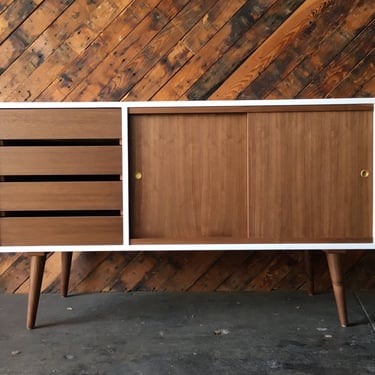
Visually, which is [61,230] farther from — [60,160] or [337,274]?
[337,274]

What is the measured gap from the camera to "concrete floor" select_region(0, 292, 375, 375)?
41.2 inches

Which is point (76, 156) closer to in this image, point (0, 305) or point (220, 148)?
point (220, 148)

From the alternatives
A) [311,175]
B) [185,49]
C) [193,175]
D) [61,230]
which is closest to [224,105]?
[193,175]

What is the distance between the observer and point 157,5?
4.90 ft

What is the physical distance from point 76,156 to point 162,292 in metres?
0.69

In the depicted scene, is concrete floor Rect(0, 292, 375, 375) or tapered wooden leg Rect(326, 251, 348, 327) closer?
concrete floor Rect(0, 292, 375, 375)

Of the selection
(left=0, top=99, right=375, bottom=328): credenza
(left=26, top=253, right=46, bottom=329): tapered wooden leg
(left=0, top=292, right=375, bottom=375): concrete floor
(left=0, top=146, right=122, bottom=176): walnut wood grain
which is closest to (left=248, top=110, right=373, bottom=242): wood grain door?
(left=0, top=99, right=375, bottom=328): credenza

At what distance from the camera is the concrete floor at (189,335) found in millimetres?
1047

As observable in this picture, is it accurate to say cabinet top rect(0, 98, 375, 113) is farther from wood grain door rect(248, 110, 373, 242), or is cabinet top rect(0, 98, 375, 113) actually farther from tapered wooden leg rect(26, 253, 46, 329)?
tapered wooden leg rect(26, 253, 46, 329)

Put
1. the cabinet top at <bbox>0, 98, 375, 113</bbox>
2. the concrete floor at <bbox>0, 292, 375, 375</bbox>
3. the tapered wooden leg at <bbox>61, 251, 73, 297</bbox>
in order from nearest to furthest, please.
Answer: the concrete floor at <bbox>0, 292, 375, 375</bbox>, the cabinet top at <bbox>0, 98, 375, 113</bbox>, the tapered wooden leg at <bbox>61, 251, 73, 297</bbox>

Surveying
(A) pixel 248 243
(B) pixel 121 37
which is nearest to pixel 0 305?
(A) pixel 248 243

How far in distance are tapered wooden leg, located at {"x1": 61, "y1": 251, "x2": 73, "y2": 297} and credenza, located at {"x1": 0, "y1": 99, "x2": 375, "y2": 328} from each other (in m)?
0.26

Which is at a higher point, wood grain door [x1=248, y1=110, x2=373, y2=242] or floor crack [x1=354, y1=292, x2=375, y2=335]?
wood grain door [x1=248, y1=110, x2=373, y2=242]

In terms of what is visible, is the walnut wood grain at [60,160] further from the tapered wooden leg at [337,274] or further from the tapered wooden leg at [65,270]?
the tapered wooden leg at [337,274]
